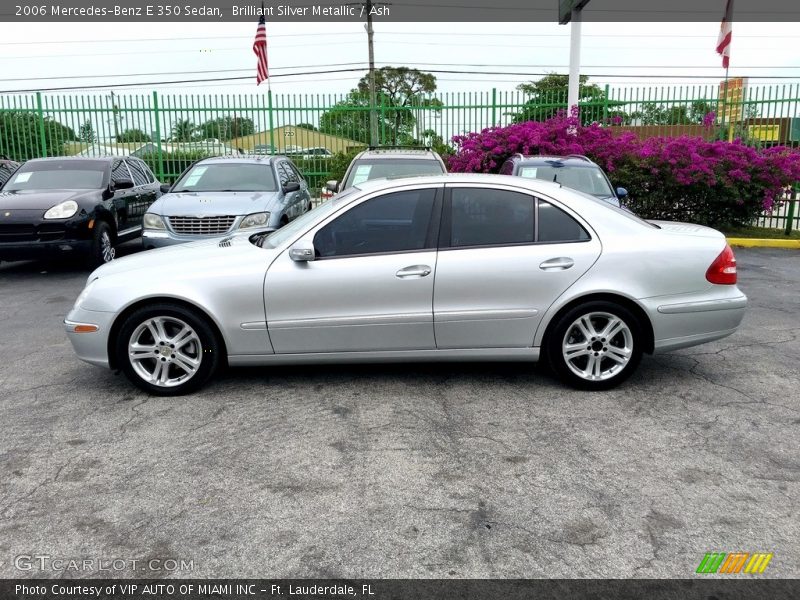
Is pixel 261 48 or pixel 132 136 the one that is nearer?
pixel 132 136

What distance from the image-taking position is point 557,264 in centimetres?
500

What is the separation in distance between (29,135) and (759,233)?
684 inches

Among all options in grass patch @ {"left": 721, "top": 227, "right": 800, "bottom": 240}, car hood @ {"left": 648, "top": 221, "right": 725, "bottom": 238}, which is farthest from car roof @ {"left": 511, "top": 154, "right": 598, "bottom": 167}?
car hood @ {"left": 648, "top": 221, "right": 725, "bottom": 238}

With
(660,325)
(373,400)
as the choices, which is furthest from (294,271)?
(660,325)

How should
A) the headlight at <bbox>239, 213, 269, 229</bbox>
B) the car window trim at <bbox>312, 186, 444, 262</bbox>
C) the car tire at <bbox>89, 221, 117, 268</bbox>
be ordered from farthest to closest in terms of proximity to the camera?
the car tire at <bbox>89, 221, 117, 268</bbox> < the headlight at <bbox>239, 213, 269, 229</bbox> < the car window trim at <bbox>312, 186, 444, 262</bbox>

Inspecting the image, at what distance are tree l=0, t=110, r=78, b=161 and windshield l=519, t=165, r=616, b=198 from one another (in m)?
13.1

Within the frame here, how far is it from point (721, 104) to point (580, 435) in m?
14.2

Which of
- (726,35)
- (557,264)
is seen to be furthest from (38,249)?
(726,35)

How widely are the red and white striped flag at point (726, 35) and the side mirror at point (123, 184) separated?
14.1 m

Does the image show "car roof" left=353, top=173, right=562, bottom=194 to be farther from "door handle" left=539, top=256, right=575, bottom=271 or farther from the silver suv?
the silver suv

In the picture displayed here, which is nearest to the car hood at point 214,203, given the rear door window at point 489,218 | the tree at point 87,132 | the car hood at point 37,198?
the car hood at point 37,198

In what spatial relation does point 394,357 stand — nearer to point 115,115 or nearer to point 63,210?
point 63,210

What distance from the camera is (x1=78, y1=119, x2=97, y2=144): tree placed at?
720 inches

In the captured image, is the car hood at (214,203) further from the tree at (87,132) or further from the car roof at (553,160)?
the tree at (87,132)
